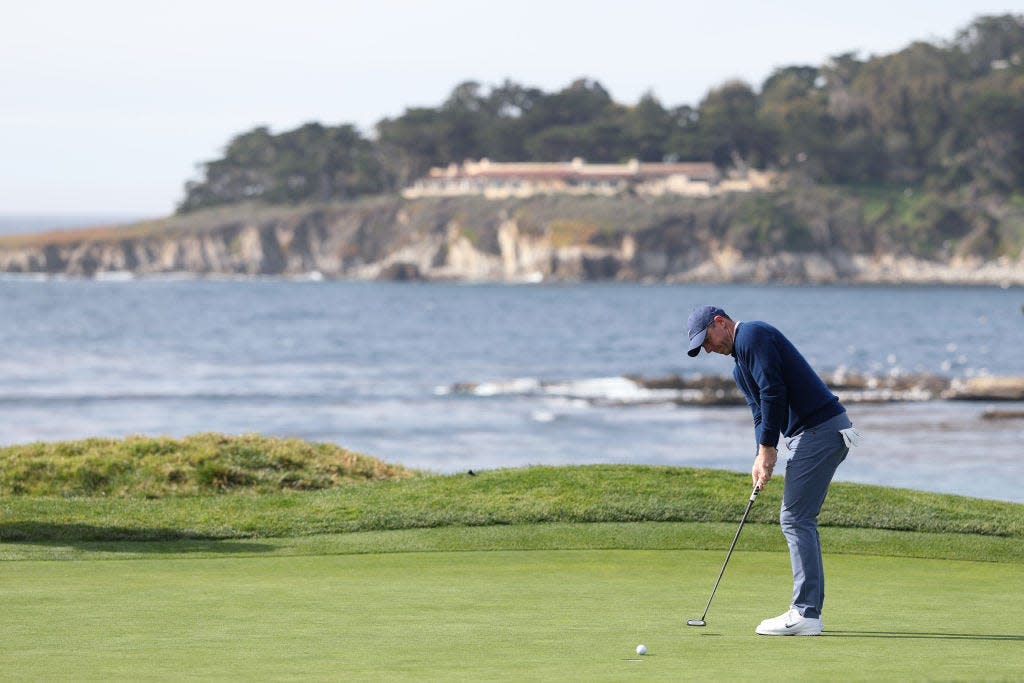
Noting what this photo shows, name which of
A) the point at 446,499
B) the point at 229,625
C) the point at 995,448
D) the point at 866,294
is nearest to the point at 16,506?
the point at 446,499

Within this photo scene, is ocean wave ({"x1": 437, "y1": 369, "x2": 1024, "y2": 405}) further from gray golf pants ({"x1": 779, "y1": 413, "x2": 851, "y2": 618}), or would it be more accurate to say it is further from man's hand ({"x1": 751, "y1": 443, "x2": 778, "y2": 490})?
man's hand ({"x1": 751, "y1": 443, "x2": 778, "y2": 490})

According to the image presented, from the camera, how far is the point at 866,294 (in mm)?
141375

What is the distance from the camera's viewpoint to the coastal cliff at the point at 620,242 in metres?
156

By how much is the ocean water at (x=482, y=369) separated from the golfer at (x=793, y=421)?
57.1 feet

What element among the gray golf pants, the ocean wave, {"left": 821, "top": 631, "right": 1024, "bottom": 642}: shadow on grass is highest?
the gray golf pants

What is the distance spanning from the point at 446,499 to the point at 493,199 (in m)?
154

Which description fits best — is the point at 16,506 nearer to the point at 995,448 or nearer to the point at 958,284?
the point at 995,448

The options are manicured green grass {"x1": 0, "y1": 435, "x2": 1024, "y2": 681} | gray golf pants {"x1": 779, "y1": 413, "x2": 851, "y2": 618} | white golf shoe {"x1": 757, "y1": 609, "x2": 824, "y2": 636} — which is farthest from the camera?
gray golf pants {"x1": 779, "y1": 413, "x2": 851, "y2": 618}

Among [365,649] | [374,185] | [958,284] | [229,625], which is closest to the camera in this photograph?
[365,649]

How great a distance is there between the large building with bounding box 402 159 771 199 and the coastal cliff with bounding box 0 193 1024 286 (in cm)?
516

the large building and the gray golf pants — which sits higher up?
the large building

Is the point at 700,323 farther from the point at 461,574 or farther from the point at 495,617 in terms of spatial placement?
the point at 461,574

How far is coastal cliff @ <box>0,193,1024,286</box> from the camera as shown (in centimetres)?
15600

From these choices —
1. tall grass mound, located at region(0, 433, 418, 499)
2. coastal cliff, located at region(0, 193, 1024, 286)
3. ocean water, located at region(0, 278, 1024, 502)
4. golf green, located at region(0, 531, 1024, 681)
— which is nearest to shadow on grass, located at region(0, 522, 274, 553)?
golf green, located at region(0, 531, 1024, 681)
